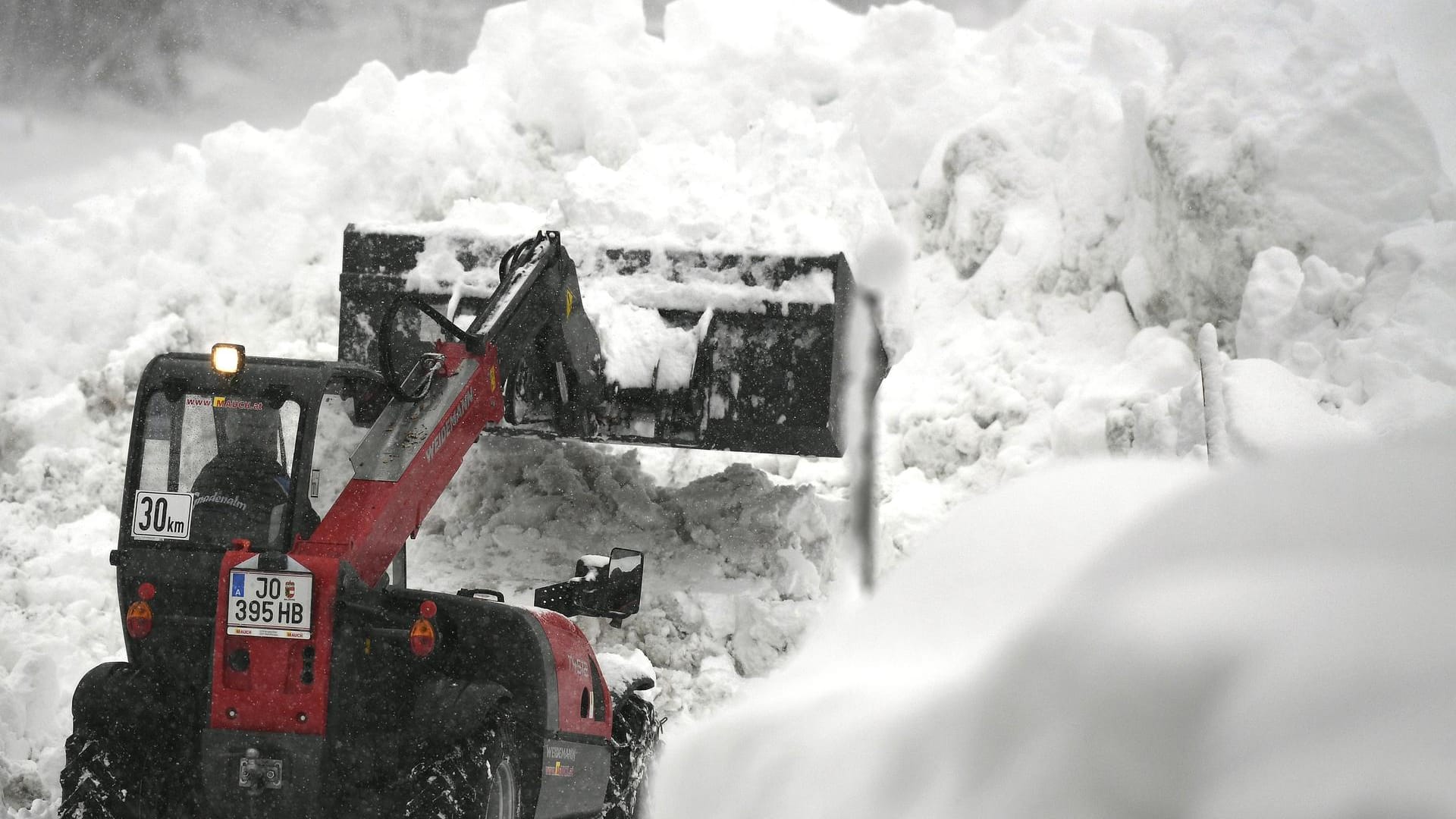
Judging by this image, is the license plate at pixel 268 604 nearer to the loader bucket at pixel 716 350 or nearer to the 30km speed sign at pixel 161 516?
the 30km speed sign at pixel 161 516

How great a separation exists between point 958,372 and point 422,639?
4845 mm

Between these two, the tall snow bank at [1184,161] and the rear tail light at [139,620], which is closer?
the rear tail light at [139,620]

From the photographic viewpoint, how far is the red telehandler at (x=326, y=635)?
9.59 ft

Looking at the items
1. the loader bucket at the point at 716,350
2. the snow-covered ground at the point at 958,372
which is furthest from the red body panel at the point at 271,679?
the loader bucket at the point at 716,350

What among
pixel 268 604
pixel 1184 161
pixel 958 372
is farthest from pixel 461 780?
pixel 1184 161

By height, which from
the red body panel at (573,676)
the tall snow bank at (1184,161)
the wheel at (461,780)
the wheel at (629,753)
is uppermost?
the tall snow bank at (1184,161)

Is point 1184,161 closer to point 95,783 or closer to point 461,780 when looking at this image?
point 461,780

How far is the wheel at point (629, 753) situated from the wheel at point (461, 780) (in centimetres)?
87

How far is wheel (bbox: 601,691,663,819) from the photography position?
3.93 metres

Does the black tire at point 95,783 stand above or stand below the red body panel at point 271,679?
below

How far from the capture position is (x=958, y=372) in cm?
737

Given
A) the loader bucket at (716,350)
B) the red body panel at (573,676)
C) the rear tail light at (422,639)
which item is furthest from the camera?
the loader bucket at (716,350)

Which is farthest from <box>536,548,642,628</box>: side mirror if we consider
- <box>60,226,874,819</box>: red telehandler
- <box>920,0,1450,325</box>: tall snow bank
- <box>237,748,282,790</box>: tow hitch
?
<box>920,0,1450,325</box>: tall snow bank

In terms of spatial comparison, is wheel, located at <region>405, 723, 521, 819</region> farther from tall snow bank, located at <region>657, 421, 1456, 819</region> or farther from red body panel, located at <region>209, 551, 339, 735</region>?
tall snow bank, located at <region>657, 421, 1456, 819</region>
